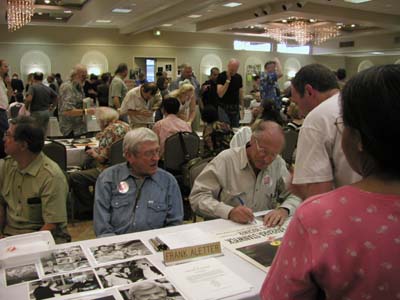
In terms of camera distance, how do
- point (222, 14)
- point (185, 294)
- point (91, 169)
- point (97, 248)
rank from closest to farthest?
point (185, 294)
point (97, 248)
point (91, 169)
point (222, 14)

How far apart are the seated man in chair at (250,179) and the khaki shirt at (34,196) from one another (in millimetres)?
747

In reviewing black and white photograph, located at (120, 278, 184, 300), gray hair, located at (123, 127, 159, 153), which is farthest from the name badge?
black and white photograph, located at (120, 278, 184, 300)

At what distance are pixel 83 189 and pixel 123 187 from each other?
83.4 inches

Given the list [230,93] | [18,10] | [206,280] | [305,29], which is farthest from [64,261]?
[305,29]

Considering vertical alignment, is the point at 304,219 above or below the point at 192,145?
above

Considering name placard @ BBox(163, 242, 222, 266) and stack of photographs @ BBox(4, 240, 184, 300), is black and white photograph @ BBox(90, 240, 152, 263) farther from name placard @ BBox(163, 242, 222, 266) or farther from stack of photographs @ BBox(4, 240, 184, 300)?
name placard @ BBox(163, 242, 222, 266)

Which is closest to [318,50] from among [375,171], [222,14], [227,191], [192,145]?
[222,14]

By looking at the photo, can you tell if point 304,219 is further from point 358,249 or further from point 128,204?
point 128,204

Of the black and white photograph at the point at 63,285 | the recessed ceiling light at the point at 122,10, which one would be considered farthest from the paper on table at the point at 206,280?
the recessed ceiling light at the point at 122,10

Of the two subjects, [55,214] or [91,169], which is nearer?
[55,214]

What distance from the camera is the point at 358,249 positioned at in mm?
749

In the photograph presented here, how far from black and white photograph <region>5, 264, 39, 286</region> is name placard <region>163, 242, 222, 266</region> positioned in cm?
50

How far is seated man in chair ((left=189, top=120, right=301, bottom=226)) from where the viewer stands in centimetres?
230

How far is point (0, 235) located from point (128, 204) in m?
0.80
